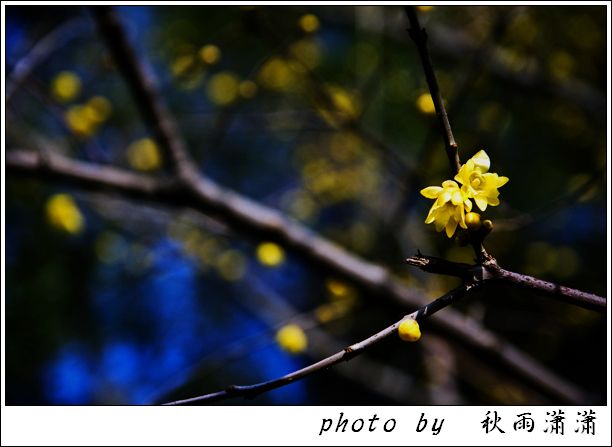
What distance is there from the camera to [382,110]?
2.90 meters

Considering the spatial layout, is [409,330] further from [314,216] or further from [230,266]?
[314,216]

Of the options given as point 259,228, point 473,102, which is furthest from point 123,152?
point 473,102

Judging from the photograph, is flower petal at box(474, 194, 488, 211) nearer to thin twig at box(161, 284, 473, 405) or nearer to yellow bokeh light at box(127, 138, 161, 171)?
thin twig at box(161, 284, 473, 405)

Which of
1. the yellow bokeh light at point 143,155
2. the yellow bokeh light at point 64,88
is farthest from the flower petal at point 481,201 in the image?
the yellow bokeh light at point 143,155

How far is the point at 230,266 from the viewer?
2.70 m

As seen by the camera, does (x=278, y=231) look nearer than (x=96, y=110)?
Yes

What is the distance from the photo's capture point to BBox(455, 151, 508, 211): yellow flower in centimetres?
61

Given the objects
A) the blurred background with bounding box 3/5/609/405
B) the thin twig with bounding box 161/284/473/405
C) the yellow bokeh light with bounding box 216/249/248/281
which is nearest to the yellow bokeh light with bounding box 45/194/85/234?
the blurred background with bounding box 3/5/609/405

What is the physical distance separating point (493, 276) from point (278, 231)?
116 centimetres

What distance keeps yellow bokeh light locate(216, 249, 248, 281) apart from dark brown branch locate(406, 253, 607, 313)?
85.5 inches

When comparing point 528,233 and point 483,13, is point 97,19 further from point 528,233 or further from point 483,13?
point 528,233

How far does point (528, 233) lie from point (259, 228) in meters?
2.14

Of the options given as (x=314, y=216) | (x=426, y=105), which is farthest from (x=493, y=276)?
(x=314, y=216)

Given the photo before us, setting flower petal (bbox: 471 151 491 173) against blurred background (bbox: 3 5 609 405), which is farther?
blurred background (bbox: 3 5 609 405)
